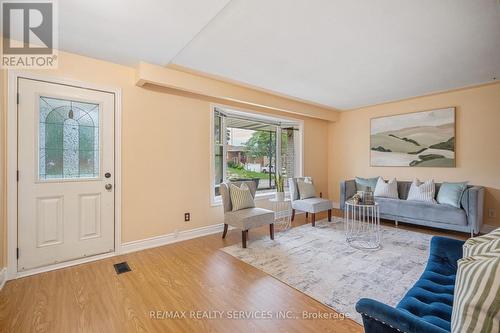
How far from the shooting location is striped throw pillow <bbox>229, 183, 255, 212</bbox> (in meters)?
3.47

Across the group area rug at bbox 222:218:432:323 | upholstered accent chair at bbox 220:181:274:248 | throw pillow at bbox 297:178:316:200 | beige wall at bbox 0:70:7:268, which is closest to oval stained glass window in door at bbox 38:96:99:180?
beige wall at bbox 0:70:7:268

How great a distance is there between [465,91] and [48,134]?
6.11 m

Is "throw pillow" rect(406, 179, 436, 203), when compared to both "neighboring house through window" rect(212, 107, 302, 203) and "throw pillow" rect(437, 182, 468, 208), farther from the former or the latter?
"neighboring house through window" rect(212, 107, 302, 203)

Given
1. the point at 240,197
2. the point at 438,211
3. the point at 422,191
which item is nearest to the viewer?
the point at 240,197

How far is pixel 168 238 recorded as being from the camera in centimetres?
329

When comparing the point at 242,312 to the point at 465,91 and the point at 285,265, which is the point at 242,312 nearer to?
the point at 285,265

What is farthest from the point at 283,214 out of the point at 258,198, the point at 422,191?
the point at 422,191

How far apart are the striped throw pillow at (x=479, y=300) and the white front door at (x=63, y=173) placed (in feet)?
10.6

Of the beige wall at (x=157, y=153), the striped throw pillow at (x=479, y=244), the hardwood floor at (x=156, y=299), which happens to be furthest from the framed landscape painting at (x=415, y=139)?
the hardwood floor at (x=156, y=299)

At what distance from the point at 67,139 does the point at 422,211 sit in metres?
5.15

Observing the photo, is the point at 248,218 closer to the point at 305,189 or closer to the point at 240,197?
the point at 240,197

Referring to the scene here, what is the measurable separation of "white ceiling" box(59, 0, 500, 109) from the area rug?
2.40 m

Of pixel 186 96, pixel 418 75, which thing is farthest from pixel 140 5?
pixel 418 75

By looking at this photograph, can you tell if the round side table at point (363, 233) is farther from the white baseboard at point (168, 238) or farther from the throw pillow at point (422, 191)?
the white baseboard at point (168, 238)
